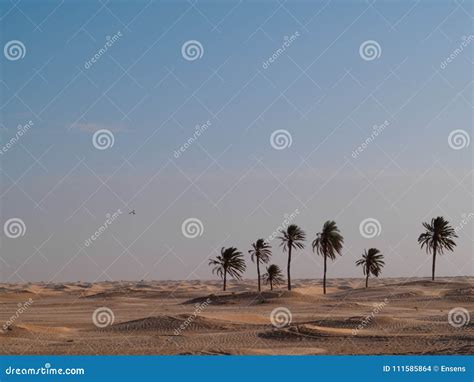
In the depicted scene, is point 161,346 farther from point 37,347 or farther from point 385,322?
point 385,322

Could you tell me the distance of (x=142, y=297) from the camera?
70.2 metres

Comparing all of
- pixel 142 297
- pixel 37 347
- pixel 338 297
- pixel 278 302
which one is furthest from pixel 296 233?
pixel 37 347

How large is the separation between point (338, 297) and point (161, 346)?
3834 cm

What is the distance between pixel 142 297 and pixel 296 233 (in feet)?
57.7

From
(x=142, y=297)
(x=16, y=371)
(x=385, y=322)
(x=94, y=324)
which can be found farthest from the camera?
(x=142, y=297)

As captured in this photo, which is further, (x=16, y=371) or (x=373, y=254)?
(x=373, y=254)

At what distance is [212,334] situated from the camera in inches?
1061

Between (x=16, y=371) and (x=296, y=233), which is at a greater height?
(x=296, y=233)

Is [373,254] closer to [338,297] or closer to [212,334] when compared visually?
[338,297]

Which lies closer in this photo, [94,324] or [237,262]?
[94,324]

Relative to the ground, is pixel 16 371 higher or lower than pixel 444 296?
lower

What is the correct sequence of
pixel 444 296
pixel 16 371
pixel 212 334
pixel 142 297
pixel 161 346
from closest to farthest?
pixel 16 371, pixel 161 346, pixel 212 334, pixel 444 296, pixel 142 297

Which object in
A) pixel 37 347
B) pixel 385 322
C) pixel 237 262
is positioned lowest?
pixel 37 347

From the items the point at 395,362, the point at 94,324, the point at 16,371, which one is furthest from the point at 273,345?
the point at 94,324
